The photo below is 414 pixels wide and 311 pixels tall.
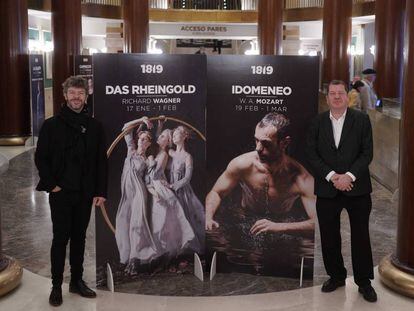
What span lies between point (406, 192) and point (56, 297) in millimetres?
2382

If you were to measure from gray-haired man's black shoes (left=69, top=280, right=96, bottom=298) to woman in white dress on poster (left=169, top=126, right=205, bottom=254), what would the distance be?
2.56 ft

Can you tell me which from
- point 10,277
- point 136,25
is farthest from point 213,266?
point 136,25

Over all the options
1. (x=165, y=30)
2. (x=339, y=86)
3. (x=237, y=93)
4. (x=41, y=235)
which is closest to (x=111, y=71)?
(x=237, y=93)

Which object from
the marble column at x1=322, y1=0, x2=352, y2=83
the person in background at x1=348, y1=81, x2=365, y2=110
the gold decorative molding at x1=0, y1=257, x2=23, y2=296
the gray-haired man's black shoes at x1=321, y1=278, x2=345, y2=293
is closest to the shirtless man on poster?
the gray-haired man's black shoes at x1=321, y1=278, x2=345, y2=293

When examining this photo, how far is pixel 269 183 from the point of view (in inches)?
171

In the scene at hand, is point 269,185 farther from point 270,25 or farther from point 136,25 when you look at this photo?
point 270,25

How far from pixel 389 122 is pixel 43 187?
5345 mm

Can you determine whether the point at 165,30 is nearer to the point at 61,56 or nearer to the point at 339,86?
the point at 61,56

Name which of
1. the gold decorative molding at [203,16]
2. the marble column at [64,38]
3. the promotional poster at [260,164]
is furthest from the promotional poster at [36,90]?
the gold decorative molding at [203,16]

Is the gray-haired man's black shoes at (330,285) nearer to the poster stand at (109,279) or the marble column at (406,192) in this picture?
the marble column at (406,192)

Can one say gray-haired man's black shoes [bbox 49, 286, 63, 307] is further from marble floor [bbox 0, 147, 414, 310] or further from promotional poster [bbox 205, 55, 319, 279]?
promotional poster [bbox 205, 55, 319, 279]

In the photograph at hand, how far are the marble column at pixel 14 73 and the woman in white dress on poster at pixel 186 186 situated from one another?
27.1 ft

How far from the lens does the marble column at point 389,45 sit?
1423 centimetres

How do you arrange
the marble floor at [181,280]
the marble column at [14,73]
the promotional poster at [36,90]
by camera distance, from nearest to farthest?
the marble floor at [181,280]
the marble column at [14,73]
the promotional poster at [36,90]
